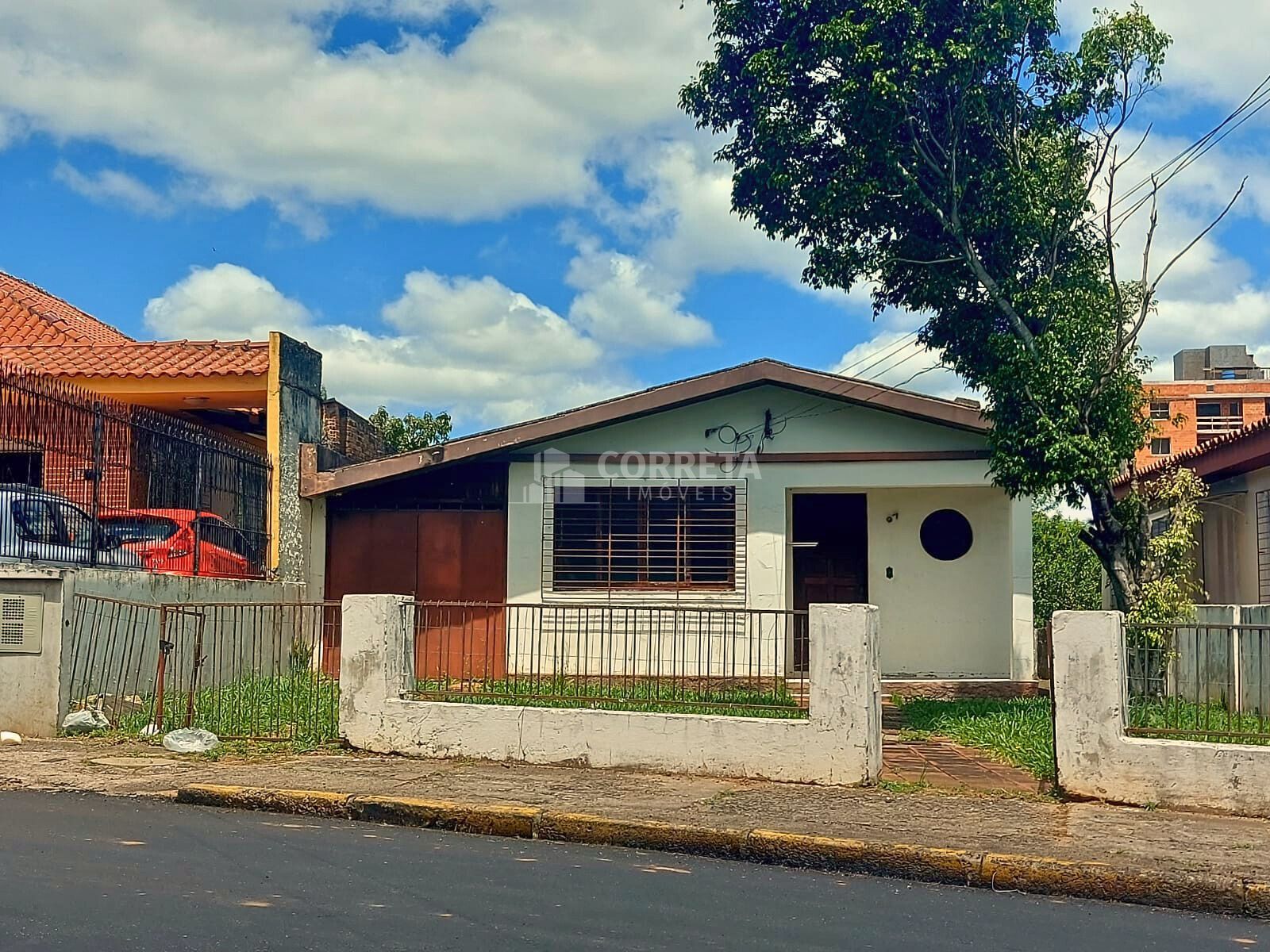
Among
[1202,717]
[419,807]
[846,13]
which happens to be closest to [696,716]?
[419,807]

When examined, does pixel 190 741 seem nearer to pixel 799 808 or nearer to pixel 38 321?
pixel 799 808

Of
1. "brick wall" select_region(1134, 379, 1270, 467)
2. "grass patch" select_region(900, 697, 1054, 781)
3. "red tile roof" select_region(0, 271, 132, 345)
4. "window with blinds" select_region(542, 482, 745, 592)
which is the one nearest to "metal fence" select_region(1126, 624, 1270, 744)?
"grass patch" select_region(900, 697, 1054, 781)

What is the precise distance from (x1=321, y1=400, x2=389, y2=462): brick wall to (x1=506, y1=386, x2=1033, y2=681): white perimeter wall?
3233 millimetres

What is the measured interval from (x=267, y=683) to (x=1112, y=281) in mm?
8079

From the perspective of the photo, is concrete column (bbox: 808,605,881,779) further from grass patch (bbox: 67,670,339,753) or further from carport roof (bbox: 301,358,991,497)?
carport roof (bbox: 301,358,991,497)

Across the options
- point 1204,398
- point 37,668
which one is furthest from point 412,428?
point 1204,398

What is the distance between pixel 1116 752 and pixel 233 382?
11.3 metres

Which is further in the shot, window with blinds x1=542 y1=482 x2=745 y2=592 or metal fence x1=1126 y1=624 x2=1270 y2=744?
window with blinds x1=542 y1=482 x2=745 y2=592

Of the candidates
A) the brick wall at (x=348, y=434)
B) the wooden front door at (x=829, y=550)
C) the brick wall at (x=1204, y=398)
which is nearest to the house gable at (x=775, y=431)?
the wooden front door at (x=829, y=550)

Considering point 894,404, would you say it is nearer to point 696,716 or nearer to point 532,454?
point 532,454

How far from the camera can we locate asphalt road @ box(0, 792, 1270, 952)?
512cm

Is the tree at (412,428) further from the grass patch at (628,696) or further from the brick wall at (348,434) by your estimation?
the grass patch at (628,696)

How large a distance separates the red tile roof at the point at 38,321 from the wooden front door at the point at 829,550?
32.2 ft

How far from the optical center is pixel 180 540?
13188 millimetres
